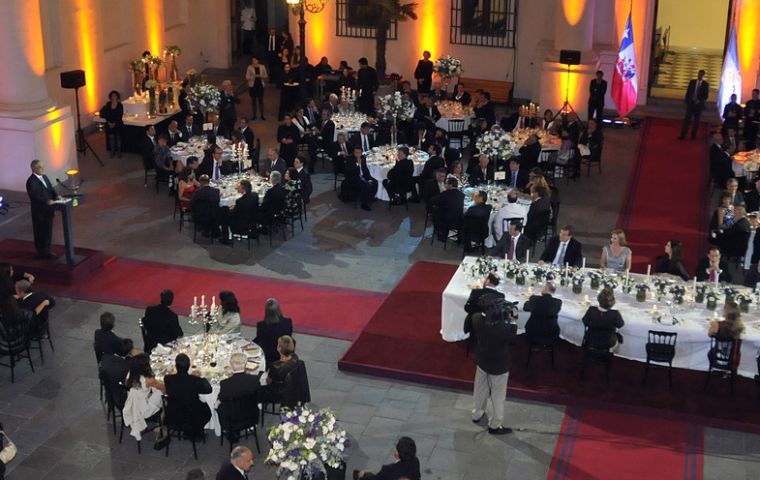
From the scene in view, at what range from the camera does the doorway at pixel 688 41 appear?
28.1m

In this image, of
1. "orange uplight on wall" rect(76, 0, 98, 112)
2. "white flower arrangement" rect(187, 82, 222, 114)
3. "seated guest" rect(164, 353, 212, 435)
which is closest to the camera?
"seated guest" rect(164, 353, 212, 435)

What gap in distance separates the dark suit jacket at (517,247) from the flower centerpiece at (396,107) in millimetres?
6694

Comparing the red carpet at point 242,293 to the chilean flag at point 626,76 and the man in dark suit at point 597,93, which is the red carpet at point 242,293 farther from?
the chilean flag at point 626,76

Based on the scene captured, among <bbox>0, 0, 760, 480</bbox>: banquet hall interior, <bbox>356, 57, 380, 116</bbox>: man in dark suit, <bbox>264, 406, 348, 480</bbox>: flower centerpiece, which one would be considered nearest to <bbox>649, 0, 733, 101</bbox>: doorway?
<bbox>0, 0, 760, 480</bbox>: banquet hall interior

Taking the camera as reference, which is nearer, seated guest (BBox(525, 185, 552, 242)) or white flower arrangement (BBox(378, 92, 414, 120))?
seated guest (BBox(525, 185, 552, 242))

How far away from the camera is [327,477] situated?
890cm

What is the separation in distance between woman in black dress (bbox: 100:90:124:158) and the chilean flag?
10.4 meters

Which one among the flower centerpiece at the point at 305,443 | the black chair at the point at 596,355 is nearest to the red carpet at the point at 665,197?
the black chair at the point at 596,355

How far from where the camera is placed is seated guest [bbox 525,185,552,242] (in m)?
15.6

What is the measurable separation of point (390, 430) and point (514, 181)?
7.00 m

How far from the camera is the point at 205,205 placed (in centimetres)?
1575

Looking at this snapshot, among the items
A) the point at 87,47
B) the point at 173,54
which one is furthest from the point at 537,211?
the point at 173,54

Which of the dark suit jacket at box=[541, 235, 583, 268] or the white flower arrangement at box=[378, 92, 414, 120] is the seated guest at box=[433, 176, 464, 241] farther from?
the white flower arrangement at box=[378, 92, 414, 120]

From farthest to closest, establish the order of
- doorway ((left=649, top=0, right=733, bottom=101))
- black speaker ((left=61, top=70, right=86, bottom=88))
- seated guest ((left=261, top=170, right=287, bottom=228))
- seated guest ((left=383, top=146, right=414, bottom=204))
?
doorway ((left=649, top=0, right=733, bottom=101)) → black speaker ((left=61, top=70, right=86, bottom=88)) → seated guest ((left=383, top=146, right=414, bottom=204)) → seated guest ((left=261, top=170, right=287, bottom=228))
